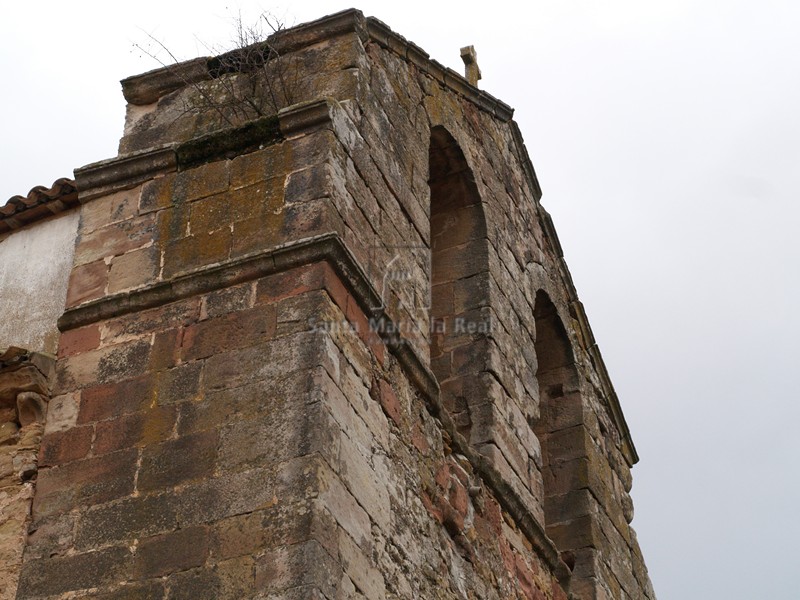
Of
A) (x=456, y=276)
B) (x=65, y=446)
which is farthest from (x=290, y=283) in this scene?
(x=456, y=276)

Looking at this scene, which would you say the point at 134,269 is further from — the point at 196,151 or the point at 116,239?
the point at 196,151

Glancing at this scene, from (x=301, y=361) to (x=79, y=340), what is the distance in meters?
1.10

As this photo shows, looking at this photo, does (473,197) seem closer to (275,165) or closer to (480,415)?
(480,415)

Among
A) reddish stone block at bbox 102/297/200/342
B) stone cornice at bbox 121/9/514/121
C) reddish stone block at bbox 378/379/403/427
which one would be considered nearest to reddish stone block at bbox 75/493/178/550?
reddish stone block at bbox 102/297/200/342

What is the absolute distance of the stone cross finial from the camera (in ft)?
28.4

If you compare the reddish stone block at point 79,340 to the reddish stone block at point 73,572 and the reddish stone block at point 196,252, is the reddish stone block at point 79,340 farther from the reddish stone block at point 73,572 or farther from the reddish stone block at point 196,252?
the reddish stone block at point 73,572

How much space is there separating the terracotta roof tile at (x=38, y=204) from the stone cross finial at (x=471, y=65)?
2.84 metres

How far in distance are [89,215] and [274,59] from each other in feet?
3.66

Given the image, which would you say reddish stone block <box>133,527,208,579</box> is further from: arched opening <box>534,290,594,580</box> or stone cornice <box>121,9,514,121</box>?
arched opening <box>534,290,594,580</box>

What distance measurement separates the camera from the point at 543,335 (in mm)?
8734

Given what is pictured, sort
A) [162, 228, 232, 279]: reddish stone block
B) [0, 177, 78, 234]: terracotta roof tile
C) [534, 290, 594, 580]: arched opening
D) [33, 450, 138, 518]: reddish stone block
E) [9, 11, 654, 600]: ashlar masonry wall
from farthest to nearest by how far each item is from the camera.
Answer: [534, 290, 594, 580]: arched opening
[0, 177, 78, 234]: terracotta roof tile
[162, 228, 232, 279]: reddish stone block
[33, 450, 138, 518]: reddish stone block
[9, 11, 654, 600]: ashlar masonry wall

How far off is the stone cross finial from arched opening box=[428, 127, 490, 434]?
93 centimetres

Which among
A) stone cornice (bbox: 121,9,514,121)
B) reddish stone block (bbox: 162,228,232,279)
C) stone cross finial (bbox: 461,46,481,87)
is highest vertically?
stone cross finial (bbox: 461,46,481,87)

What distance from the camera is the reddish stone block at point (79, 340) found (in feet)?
19.1
